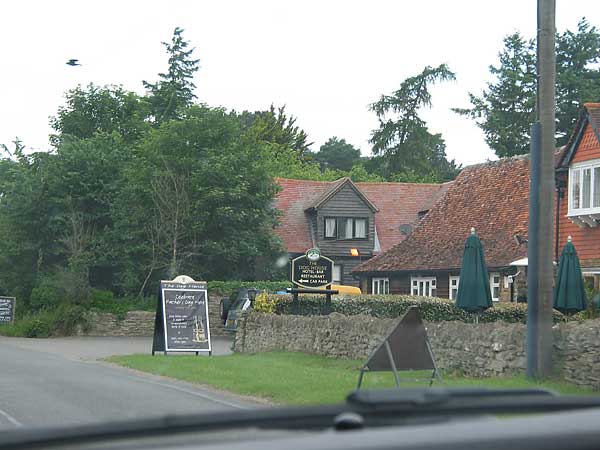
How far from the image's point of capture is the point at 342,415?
9.25 ft

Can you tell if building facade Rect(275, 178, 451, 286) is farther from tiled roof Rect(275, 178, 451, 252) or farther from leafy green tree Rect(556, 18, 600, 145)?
leafy green tree Rect(556, 18, 600, 145)

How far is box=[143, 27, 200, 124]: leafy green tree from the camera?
222ft

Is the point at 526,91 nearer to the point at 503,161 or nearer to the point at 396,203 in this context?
the point at 396,203

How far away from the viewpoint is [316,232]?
56.6 m

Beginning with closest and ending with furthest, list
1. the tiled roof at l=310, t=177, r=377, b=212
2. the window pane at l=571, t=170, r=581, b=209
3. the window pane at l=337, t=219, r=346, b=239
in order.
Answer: the window pane at l=571, t=170, r=581, b=209 < the tiled roof at l=310, t=177, r=377, b=212 < the window pane at l=337, t=219, r=346, b=239

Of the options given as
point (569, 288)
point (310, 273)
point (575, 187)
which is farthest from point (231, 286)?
point (569, 288)

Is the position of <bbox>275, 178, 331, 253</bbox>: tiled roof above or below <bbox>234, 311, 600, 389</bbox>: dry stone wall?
above

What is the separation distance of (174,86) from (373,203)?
17.5m

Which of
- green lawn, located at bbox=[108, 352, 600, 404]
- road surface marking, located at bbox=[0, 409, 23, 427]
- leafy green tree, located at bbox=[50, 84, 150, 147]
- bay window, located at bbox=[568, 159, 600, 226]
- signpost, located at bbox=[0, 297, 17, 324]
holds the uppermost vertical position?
leafy green tree, located at bbox=[50, 84, 150, 147]

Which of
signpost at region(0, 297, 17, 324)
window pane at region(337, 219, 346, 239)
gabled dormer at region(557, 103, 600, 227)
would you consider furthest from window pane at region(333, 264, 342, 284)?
gabled dormer at region(557, 103, 600, 227)

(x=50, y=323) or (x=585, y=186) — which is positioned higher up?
(x=585, y=186)

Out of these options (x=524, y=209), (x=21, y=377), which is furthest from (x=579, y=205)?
(x=21, y=377)

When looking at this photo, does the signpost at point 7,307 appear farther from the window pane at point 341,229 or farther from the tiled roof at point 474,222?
the window pane at point 341,229

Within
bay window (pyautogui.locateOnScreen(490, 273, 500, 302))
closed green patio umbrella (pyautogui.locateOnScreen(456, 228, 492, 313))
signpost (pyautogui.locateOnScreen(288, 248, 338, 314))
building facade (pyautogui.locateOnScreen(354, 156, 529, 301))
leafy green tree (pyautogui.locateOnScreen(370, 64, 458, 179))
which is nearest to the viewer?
closed green patio umbrella (pyautogui.locateOnScreen(456, 228, 492, 313))
